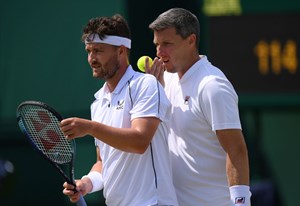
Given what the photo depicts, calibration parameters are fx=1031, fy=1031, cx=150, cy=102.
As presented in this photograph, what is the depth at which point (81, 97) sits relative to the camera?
9789 millimetres

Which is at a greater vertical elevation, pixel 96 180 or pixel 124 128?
pixel 124 128

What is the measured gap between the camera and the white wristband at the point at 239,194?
4672 millimetres

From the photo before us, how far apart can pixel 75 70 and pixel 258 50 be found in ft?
6.89

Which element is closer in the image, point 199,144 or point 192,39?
point 199,144

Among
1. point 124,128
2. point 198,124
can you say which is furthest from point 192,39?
point 124,128

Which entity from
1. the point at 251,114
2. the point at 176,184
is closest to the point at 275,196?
the point at 251,114

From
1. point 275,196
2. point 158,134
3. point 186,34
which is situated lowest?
point 275,196

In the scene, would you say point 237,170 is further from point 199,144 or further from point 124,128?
point 124,128

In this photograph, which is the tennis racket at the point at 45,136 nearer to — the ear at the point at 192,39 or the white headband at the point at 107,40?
the white headband at the point at 107,40

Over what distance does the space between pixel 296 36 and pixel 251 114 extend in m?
2.54

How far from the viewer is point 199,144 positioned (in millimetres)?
4816

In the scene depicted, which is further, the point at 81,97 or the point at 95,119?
the point at 81,97

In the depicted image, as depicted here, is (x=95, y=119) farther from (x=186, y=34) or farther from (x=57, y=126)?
(x=186, y=34)

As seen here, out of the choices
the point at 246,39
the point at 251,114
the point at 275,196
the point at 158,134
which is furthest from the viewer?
the point at 251,114
